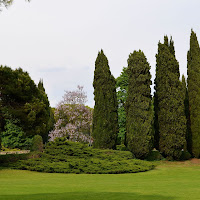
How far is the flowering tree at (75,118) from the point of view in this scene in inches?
1433

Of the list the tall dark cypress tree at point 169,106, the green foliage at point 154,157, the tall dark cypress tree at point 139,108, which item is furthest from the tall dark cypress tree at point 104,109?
the tall dark cypress tree at point 169,106

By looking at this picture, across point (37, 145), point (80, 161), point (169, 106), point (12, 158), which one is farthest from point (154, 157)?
point (12, 158)

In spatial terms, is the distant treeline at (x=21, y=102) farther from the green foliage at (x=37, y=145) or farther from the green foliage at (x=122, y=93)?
the green foliage at (x=122, y=93)

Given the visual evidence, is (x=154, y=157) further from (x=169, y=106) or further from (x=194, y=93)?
(x=194, y=93)

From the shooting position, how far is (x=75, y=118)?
122ft

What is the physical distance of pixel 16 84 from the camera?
83.2ft

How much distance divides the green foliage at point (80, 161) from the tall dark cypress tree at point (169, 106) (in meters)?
4.28

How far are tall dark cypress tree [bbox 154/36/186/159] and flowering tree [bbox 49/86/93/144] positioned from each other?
457 inches

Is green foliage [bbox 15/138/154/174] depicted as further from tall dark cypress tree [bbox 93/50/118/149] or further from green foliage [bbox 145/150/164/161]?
green foliage [bbox 145/150/164/161]

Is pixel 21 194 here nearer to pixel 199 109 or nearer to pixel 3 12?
pixel 3 12

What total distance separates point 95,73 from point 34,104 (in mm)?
6833

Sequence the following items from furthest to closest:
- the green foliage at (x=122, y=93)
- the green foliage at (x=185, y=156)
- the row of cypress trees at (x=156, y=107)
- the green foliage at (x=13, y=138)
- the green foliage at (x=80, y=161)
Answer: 1. the green foliage at (x=13, y=138)
2. the green foliage at (x=122, y=93)
3. the green foliage at (x=185, y=156)
4. the row of cypress trees at (x=156, y=107)
5. the green foliage at (x=80, y=161)

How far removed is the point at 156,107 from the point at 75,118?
12.6 metres

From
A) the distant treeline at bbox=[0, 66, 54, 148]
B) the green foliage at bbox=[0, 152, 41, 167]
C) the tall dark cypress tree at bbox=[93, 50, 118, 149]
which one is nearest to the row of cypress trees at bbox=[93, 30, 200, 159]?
the tall dark cypress tree at bbox=[93, 50, 118, 149]
